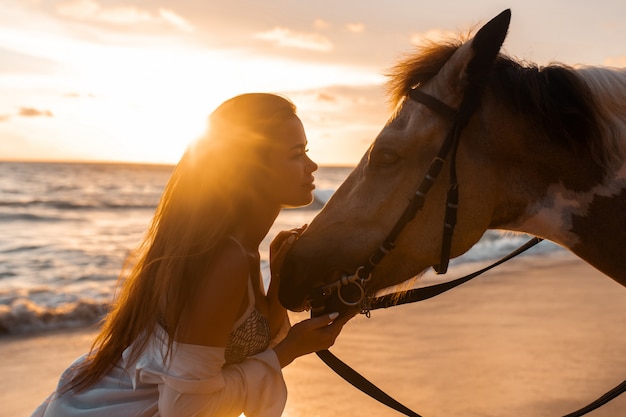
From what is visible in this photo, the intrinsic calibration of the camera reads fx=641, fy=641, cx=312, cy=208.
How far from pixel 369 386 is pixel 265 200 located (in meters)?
0.84

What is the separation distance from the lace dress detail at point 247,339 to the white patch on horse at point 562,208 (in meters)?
1.03

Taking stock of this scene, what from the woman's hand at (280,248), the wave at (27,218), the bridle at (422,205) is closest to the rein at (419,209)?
the bridle at (422,205)

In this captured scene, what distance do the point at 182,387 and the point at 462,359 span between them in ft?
12.7

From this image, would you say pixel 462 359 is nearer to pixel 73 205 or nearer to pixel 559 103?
pixel 559 103

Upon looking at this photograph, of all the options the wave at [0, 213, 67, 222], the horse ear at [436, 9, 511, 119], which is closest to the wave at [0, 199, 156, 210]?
the wave at [0, 213, 67, 222]

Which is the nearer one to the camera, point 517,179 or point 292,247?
point 517,179

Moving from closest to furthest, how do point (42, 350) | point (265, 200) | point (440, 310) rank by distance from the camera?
point (265, 200)
point (42, 350)
point (440, 310)

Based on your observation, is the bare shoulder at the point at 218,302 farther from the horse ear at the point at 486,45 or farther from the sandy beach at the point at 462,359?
the sandy beach at the point at 462,359

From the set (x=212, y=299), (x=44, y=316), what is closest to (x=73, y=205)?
(x=44, y=316)

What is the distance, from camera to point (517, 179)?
210 cm

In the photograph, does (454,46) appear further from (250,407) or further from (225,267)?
(250,407)

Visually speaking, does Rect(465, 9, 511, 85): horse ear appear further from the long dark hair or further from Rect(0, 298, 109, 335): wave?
Rect(0, 298, 109, 335): wave

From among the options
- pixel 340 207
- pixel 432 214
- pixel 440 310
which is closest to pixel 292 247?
pixel 340 207

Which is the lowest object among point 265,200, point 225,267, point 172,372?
point 172,372
